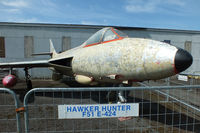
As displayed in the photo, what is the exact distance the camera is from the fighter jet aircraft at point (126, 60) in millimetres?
3023

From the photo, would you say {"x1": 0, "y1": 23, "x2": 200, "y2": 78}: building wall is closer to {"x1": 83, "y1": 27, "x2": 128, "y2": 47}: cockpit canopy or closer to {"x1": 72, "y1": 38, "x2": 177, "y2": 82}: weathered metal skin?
{"x1": 83, "y1": 27, "x2": 128, "y2": 47}: cockpit canopy

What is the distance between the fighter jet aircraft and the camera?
3.02 meters

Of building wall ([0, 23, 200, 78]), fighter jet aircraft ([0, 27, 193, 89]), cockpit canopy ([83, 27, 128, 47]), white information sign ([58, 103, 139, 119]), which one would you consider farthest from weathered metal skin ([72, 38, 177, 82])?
building wall ([0, 23, 200, 78])

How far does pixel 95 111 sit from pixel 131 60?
1687 millimetres

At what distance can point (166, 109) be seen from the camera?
546cm

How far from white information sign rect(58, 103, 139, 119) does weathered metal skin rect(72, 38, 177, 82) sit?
3.57 feet

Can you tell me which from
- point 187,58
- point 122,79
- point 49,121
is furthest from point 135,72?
point 49,121

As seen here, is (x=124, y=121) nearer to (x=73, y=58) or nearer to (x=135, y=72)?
(x=135, y=72)

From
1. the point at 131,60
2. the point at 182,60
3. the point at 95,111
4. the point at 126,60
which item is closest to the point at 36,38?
the point at 126,60

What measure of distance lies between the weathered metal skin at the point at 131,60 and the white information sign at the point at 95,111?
109cm

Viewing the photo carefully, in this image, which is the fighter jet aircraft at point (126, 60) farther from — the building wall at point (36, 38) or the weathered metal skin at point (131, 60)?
the building wall at point (36, 38)

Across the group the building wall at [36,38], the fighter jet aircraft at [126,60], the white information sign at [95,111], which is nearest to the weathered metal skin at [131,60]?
the fighter jet aircraft at [126,60]

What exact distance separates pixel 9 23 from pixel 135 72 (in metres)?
15.0

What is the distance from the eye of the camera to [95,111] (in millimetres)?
2592
